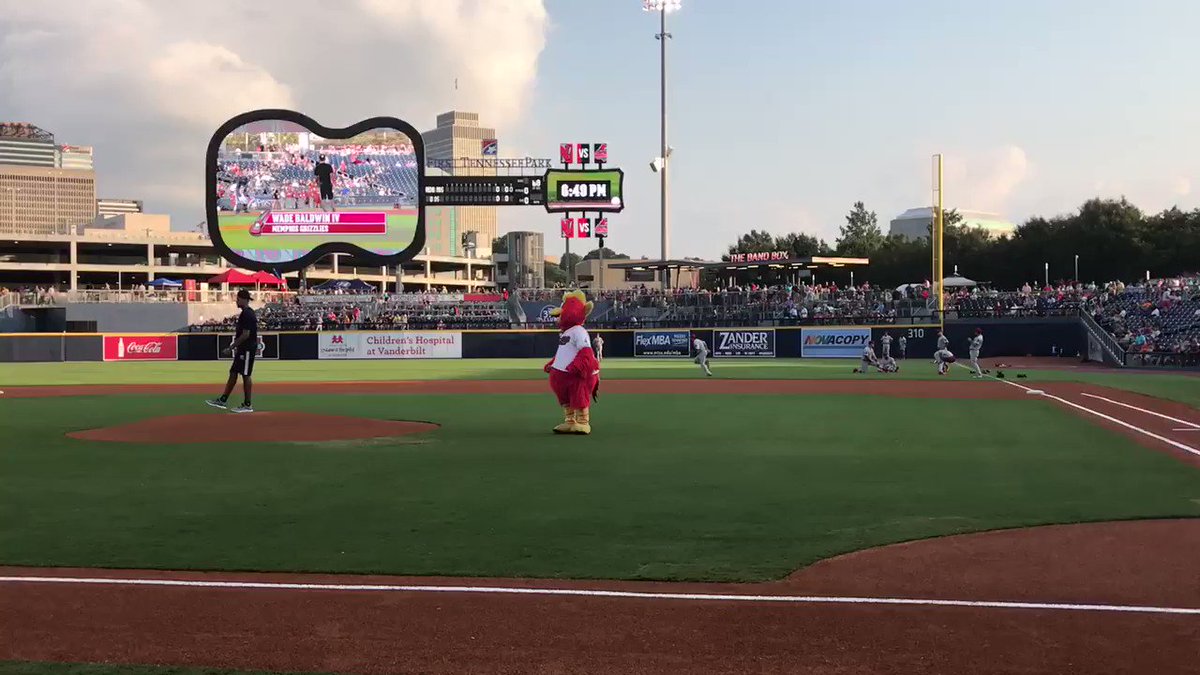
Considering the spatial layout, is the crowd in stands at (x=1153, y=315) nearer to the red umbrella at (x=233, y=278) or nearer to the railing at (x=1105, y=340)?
the railing at (x=1105, y=340)

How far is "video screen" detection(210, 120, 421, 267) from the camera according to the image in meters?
50.1

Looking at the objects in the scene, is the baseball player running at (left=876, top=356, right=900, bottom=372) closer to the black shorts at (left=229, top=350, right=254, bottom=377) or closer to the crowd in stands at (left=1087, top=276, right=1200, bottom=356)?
the crowd in stands at (left=1087, top=276, right=1200, bottom=356)

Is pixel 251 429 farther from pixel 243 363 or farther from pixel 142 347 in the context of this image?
pixel 142 347

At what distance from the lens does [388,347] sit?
53344mm

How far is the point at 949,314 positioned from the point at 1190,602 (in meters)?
46.0

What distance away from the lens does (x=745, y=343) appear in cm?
5153

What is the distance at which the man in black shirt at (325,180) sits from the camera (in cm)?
5006

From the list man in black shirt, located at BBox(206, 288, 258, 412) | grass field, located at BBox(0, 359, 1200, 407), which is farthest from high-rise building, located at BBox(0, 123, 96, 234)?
man in black shirt, located at BBox(206, 288, 258, 412)

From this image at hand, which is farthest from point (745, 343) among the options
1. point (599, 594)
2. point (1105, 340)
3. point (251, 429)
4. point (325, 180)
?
point (599, 594)

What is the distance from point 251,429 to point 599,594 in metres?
11.2

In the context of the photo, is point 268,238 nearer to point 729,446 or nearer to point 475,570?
point 729,446

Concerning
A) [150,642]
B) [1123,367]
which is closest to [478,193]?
[1123,367]

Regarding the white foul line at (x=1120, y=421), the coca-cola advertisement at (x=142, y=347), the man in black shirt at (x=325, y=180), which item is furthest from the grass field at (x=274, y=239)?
the white foul line at (x=1120, y=421)

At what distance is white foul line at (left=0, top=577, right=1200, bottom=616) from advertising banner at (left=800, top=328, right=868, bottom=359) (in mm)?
44127
